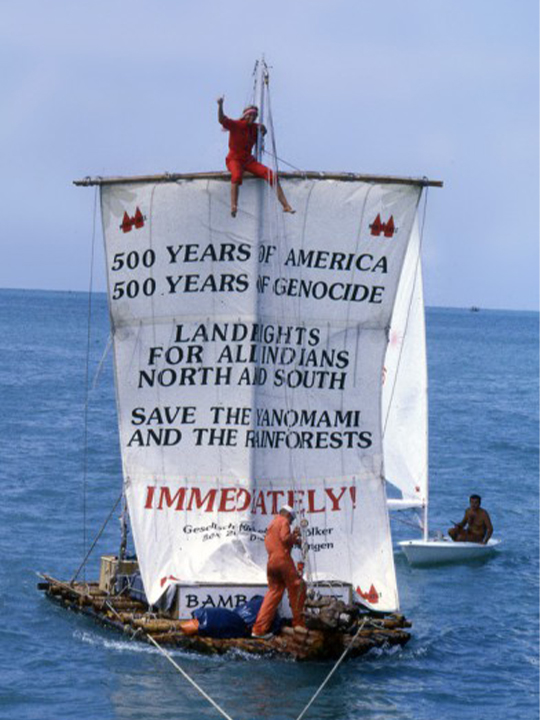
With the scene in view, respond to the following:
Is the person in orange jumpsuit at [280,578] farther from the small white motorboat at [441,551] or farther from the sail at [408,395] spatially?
the sail at [408,395]

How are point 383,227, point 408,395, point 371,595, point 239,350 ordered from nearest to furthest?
1. point 239,350
2. point 383,227
3. point 371,595
4. point 408,395

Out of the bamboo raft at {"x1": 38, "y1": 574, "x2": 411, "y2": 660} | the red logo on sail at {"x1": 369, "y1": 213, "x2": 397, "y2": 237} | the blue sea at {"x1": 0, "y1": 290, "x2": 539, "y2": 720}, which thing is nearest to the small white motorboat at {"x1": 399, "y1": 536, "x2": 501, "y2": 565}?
the blue sea at {"x1": 0, "y1": 290, "x2": 539, "y2": 720}

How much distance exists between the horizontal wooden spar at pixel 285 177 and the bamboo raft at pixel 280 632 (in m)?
6.61

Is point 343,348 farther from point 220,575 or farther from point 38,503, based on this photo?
point 38,503

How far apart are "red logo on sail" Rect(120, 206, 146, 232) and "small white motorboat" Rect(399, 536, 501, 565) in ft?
38.1

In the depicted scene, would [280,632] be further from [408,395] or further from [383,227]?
[408,395]

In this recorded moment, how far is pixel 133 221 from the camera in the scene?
2533 centimetres

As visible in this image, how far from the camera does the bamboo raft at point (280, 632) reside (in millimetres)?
23547

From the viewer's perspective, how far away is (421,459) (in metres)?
36.2

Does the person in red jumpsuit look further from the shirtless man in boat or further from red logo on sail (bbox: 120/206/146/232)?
the shirtless man in boat

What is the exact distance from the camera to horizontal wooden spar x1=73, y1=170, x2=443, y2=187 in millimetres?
25047

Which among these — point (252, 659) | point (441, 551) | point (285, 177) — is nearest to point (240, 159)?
point (285, 177)

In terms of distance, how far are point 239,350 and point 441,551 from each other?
10.7 metres

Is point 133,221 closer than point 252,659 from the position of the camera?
No
